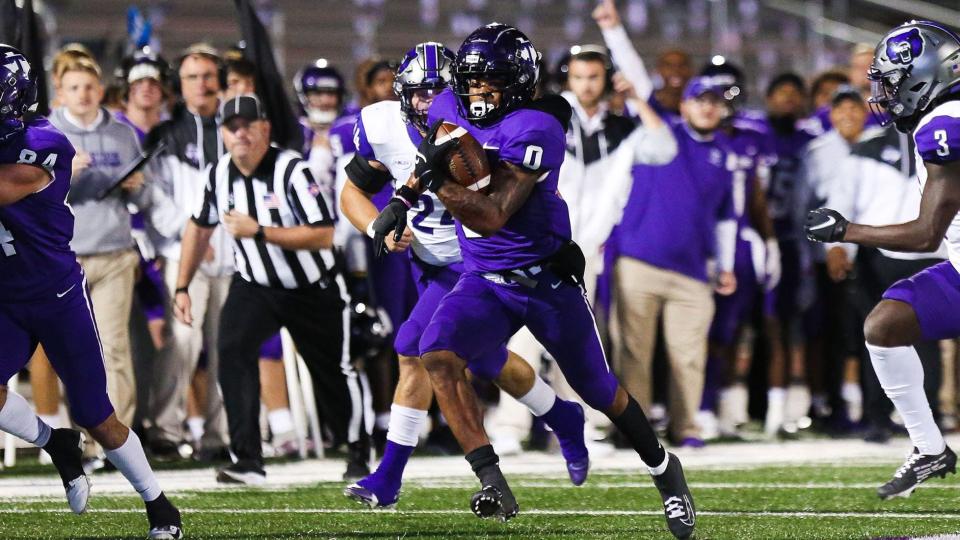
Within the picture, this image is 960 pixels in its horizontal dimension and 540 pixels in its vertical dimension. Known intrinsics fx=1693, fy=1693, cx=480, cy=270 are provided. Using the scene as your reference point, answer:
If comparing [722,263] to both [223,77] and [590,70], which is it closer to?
[590,70]

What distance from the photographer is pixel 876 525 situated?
5.51m

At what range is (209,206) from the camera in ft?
24.8

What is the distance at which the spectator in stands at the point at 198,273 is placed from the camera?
8.41m

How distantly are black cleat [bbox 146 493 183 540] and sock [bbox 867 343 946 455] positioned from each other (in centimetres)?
239

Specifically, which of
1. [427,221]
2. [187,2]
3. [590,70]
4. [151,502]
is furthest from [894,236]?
[187,2]

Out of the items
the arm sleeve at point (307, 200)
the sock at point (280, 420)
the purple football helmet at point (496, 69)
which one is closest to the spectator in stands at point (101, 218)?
the sock at point (280, 420)

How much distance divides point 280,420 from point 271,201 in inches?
52.8

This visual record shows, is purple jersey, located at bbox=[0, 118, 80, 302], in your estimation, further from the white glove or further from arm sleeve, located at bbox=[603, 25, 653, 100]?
the white glove

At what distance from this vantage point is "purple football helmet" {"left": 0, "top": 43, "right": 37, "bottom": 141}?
5051 millimetres

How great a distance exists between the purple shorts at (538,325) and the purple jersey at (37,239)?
3.88 ft

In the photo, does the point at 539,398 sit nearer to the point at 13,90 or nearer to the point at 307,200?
the point at 307,200

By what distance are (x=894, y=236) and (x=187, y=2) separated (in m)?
11.3

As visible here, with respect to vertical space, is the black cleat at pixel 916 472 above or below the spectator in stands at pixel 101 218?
below

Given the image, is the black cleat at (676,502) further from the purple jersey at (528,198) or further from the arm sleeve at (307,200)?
the arm sleeve at (307,200)
